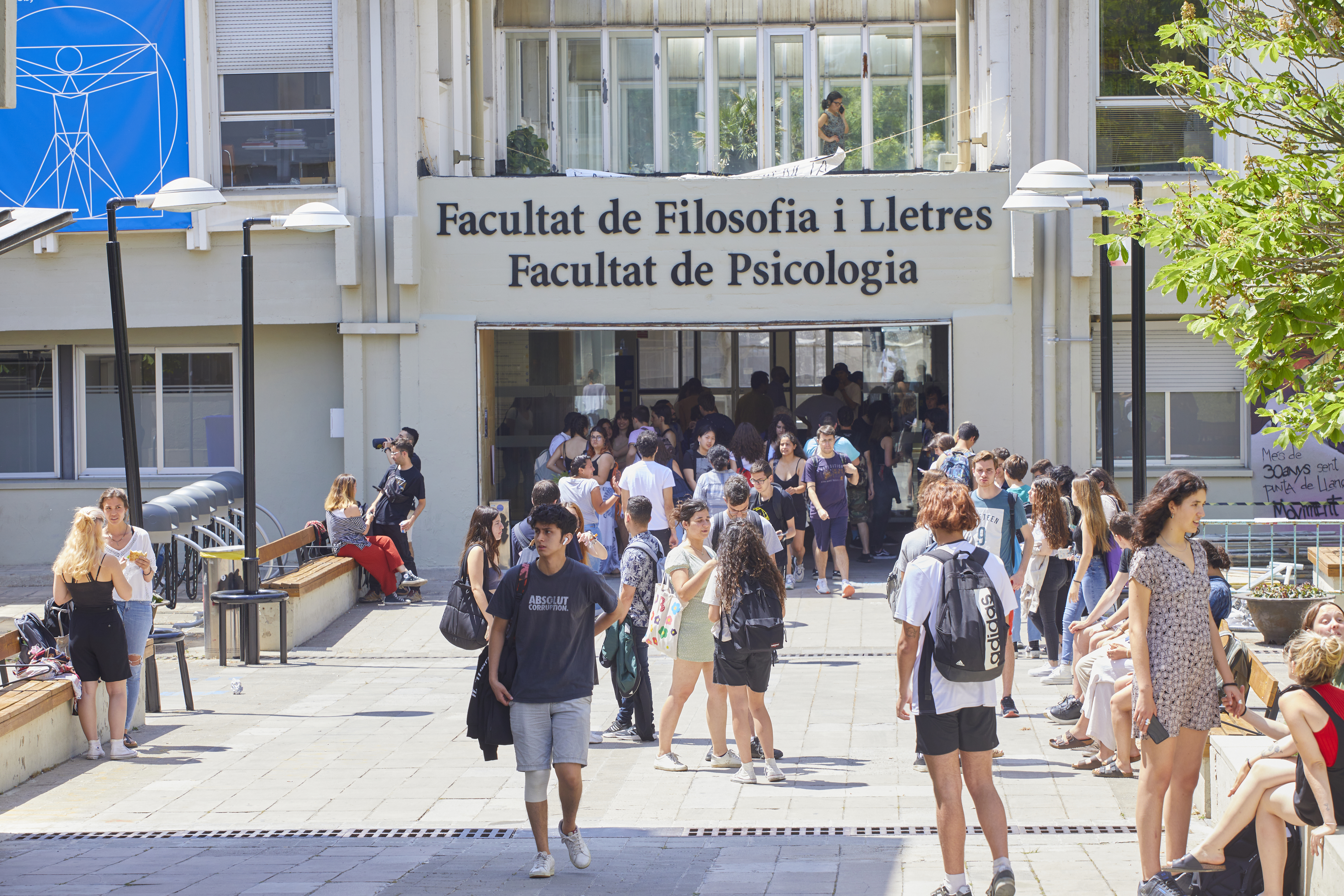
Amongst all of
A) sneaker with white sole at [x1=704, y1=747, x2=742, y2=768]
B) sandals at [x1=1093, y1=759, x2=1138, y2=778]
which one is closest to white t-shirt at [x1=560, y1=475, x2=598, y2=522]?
sneaker with white sole at [x1=704, y1=747, x2=742, y2=768]

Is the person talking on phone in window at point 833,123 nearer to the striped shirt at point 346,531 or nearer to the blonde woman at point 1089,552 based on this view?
the striped shirt at point 346,531

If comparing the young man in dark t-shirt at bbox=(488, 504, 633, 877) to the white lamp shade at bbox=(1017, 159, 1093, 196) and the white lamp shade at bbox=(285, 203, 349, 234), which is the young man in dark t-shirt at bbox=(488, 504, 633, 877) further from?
the white lamp shade at bbox=(285, 203, 349, 234)

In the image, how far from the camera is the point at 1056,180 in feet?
38.4

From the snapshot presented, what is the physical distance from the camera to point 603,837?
724cm

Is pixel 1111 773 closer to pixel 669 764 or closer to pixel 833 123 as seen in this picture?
pixel 669 764

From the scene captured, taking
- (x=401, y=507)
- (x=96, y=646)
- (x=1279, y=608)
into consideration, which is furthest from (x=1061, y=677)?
(x=401, y=507)

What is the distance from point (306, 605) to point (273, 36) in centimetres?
748

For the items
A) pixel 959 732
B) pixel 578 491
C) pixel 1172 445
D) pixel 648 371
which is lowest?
pixel 959 732

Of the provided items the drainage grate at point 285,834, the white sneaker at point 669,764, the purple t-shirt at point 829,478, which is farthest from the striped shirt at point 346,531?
the drainage grate at point 285,834

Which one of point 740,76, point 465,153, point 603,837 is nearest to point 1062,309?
point 740,76

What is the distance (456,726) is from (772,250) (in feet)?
26.9

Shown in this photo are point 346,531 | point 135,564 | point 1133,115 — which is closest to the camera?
point 135,564

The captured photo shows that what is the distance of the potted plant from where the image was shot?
1154 cm

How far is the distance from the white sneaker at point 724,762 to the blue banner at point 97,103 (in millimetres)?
11438
